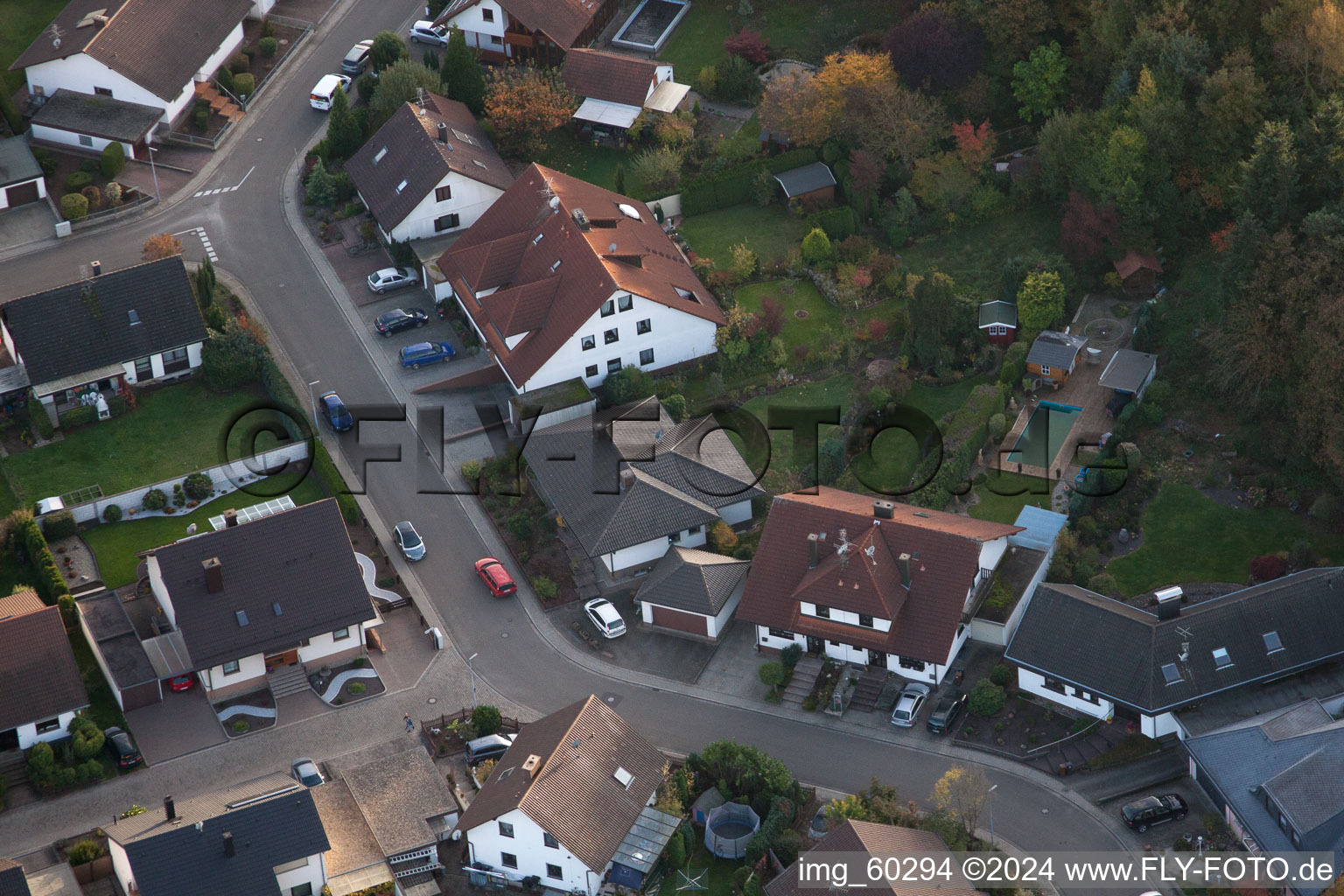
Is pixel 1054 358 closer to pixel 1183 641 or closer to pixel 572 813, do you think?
pixel 1183 641

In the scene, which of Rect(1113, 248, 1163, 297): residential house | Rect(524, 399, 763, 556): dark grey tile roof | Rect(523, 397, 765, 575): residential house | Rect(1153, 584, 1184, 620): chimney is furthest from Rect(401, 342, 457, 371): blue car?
Rect(1153, 584, 1184, 620): chimney

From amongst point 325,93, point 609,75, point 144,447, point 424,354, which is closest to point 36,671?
point 144,447

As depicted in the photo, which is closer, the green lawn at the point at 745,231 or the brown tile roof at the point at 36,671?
the brown tile roof at the point at 36,671

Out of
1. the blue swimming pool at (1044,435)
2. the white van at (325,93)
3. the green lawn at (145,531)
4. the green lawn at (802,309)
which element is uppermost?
the white van at (325,93)

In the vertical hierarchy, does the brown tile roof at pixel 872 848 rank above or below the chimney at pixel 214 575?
below

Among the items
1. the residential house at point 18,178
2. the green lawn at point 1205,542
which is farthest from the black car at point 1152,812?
the residential house at point 18,178

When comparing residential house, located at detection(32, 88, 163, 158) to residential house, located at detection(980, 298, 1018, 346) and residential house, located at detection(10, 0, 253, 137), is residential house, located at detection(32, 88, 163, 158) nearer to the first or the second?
residential house, located at detection(10, 0, 253, 137)

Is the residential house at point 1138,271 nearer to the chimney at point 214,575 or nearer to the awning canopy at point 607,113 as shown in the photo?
the awning canopy at point 607,113
